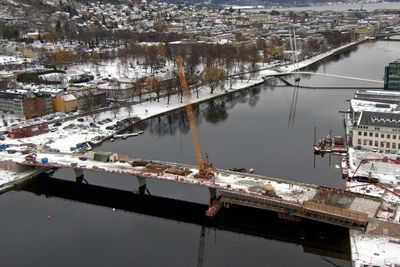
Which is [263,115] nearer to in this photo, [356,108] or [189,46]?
[356,108]

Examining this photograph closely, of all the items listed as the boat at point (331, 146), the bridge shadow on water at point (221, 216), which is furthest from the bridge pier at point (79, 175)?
the boat at point (331, 146)

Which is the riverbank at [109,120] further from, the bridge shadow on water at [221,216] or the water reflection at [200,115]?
the bridge shadow on water at [221,216]

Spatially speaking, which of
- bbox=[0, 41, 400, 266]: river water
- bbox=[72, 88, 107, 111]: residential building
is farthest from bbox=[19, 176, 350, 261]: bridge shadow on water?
bbox=[72, 88, 107, 111]: residential building

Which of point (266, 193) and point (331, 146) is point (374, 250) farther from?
point (331, 146)

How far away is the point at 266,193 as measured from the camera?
15.2 metres

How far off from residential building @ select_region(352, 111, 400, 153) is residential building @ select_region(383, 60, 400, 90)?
11.3 metres

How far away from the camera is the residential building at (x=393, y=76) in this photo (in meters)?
30.7

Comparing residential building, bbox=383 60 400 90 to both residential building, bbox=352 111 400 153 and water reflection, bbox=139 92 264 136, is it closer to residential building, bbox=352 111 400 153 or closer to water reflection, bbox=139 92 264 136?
water reflection, bbox=139 92 264 136

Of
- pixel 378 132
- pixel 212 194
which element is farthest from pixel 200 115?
pixel 212 194

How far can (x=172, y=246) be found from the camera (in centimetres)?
1419

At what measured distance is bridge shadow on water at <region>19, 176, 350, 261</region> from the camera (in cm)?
1405

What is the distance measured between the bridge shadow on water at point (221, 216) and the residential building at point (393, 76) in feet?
61.2

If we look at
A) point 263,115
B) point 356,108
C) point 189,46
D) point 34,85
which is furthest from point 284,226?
point 189,46

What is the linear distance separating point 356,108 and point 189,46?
94.2 feet
